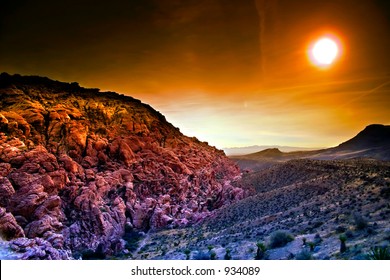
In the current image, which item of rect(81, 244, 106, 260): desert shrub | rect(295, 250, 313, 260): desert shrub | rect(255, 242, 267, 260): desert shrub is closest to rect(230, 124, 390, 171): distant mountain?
rect(295, 250, 313, 260): desert shrub

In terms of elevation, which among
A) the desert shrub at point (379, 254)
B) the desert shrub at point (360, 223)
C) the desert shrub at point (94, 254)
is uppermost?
the desert shrub at point (360, 223)

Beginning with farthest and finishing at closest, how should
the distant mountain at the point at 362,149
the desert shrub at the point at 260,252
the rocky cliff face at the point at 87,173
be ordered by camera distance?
the rocky cliff face at the point at 87,173 < the distant mountain at the point at 362,149 < the desert shrub at the point at 260,252

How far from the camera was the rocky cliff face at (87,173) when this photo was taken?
41.0 ft

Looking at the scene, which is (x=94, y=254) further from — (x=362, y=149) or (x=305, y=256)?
(x=362, y=149)

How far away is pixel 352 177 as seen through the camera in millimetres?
14234

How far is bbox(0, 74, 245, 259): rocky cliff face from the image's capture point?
12492 mm

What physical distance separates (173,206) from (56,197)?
6763 millimetres

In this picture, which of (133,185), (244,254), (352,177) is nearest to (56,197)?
(133,185)

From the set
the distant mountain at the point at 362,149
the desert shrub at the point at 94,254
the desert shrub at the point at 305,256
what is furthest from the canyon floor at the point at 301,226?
the distant mountain at the point at 362,149

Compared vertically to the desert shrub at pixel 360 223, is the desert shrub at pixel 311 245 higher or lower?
lower

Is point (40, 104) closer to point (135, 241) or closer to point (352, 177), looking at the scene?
point (135, 241)

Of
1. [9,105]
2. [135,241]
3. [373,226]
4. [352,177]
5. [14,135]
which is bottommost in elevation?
[135,241]

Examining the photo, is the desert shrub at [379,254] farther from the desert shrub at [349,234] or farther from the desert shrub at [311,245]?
the desert shrub at [349,234]

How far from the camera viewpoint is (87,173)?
659 inches
